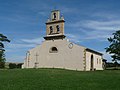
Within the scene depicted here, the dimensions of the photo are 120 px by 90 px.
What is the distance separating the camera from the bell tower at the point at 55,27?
1764 inches

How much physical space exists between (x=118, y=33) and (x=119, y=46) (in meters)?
4.48

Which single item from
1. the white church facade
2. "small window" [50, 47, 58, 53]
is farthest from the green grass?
"small window" [50, 47, 58, 53]

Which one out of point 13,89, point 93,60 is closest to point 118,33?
point 93,60

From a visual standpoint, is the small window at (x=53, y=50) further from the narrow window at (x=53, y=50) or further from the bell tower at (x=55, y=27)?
the bell tower at (x=55, y=27)

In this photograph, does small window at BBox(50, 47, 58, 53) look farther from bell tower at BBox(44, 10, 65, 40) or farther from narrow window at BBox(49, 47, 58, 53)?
bell tower at BBox(44, 10, 65, 40)

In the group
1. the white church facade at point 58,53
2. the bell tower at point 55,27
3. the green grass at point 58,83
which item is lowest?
the green grass at point 58,83

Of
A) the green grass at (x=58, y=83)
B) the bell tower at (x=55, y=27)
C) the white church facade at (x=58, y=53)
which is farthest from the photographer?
the bell tower at (x=55, y=27)

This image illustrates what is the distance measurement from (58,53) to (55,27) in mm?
5857

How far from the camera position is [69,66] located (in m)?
42.6

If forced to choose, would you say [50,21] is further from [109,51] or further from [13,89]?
[13,89]

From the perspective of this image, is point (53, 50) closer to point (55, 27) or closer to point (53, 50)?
point (53, 50)

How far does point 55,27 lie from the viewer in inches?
1790

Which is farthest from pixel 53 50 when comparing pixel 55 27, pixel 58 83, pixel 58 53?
pixel 58 83

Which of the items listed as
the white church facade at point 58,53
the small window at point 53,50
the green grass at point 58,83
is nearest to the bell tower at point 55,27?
the white church facade at point 58,53
